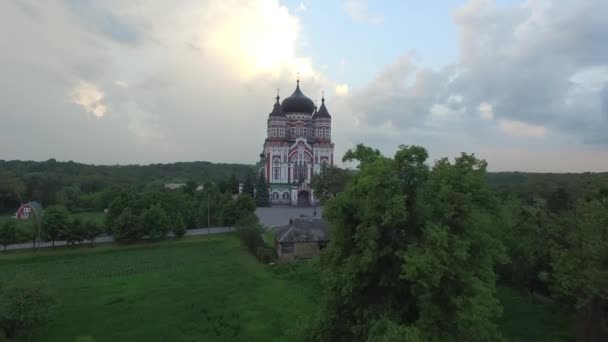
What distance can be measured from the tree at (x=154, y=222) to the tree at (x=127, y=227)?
0.41 meters

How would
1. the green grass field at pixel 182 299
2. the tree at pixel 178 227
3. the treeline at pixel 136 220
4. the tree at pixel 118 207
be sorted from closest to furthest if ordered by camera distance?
the green grass field at pixel 182 299 < the treeline at pixel 136 220 < the tree at pixel 118 207 < the tree at pixel 178 227

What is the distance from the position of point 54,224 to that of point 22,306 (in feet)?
53.4

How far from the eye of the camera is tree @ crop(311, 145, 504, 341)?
789 cm

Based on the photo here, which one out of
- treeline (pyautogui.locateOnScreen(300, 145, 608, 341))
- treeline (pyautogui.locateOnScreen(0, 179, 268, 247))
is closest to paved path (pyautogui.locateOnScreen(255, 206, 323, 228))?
treeline (pyautogui.locateOnScreen(0, 179, 268, 247))

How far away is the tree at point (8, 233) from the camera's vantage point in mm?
25375

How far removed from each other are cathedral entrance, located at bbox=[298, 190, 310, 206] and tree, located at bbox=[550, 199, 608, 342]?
38015 millimetres

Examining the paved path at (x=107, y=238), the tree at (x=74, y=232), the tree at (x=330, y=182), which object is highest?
the tree at (x=330, y=182)

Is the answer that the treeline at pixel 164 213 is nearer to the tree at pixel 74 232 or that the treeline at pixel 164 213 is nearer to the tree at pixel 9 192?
the tree at pixel 74 232

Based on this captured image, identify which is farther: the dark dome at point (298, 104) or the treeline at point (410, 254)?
the dark dome at point (298, 104)

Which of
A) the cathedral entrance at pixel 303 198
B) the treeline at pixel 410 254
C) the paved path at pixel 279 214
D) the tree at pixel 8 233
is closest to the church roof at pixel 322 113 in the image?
the cathedral entrance at pixel 303 198

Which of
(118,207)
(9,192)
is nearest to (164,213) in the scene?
(118,207)

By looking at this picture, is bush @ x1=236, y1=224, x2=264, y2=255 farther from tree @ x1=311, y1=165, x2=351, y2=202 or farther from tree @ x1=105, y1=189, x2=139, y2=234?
tree @ x1=311, y1=165, x2=351, y2=202

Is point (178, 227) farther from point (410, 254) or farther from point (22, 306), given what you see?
point (410, 254)

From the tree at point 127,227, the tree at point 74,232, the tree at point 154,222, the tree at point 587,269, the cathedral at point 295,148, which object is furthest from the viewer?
the cathedral at point 295,148
